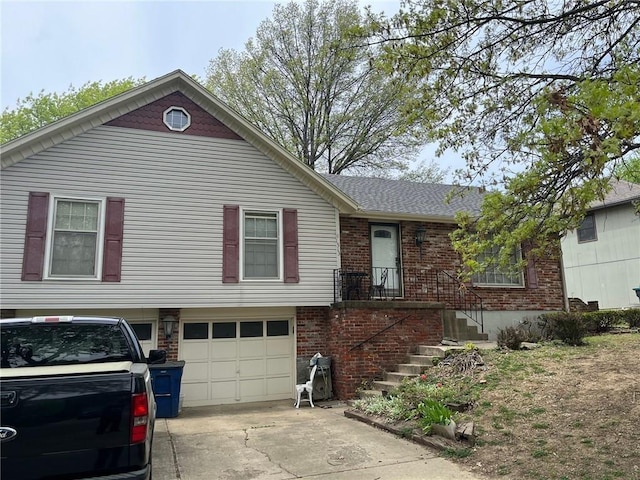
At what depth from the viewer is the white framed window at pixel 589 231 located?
19812 mm

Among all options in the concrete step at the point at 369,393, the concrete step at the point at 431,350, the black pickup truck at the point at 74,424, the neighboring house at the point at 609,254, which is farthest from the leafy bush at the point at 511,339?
the neighboring house at the point at 609,254

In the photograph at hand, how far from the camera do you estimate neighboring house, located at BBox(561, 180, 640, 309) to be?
59.3ft

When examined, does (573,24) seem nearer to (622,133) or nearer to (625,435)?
(622,133)

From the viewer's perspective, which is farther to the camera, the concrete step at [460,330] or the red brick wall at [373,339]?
the concrete step at [460,330]

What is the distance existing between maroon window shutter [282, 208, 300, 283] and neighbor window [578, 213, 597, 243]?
570 inches

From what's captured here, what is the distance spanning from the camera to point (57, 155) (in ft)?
32.9

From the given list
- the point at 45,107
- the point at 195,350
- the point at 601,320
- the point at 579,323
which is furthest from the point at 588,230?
the point at 45,107

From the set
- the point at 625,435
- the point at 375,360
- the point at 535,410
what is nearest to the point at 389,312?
the point at 375,360

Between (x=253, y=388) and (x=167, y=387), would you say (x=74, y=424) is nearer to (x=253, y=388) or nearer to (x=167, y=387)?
(x=167, y=387)

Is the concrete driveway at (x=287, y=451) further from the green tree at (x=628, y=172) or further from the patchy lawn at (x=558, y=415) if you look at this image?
the green tree at (x=628, y=172)

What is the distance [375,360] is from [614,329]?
6.83 meters

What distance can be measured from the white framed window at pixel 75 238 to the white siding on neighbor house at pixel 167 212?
22 cm

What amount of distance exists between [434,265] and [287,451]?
299 inches

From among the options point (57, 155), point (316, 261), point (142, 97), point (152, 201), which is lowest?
point (316, 261)
